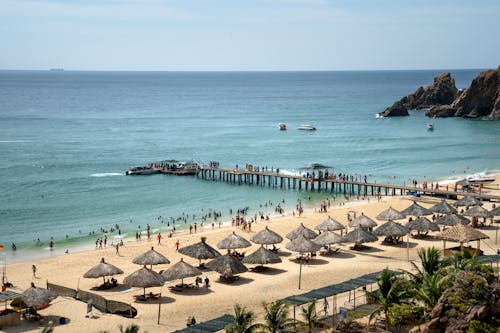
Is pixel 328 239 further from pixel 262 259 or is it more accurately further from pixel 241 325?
pixel 241 325

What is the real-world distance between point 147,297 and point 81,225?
21.2 m

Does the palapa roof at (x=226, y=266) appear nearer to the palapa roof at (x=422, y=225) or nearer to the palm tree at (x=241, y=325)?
the palm tree at (x=241, y=325)

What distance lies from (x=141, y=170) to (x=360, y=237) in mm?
39647

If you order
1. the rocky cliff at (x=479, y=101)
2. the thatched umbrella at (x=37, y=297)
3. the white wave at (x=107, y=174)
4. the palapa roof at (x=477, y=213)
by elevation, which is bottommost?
the white wave at (x=107, y=174)

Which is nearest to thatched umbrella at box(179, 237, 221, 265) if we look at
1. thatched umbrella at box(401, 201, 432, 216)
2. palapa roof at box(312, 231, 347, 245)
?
palapa roof at box(312, 231, 347, 245)

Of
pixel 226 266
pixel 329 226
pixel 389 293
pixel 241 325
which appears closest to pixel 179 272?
pixel 226 266

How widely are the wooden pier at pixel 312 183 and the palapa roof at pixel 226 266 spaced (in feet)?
90.7

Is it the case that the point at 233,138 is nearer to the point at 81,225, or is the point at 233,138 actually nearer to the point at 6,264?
the point at 81,225

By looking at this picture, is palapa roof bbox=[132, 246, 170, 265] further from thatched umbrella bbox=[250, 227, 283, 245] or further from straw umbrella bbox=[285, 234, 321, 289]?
straw umbrella bbox=[285, 234, 321, 289]

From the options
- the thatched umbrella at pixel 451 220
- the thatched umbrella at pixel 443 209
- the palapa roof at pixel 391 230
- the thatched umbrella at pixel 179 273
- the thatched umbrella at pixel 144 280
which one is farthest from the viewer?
the thatched umbrella at pixel 443 209

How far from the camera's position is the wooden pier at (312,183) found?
55.6m

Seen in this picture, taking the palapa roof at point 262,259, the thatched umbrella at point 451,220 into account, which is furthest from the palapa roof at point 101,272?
the thatched umbrella at point 451,220

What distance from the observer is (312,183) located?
6291 cm

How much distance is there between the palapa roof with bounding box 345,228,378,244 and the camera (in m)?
36.1
